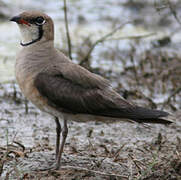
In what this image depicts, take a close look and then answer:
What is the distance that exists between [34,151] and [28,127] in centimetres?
105

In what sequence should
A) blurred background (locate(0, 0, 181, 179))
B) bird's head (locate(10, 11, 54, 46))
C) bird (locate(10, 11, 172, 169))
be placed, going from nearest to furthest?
bird (locate(10, 11, 172, 169))
bird's head (locate(10, 11, 54, 46))
blurred background (locate(0, 0, 181, 179))

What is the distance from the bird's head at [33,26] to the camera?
15.3ft

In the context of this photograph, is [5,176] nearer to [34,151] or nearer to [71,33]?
[34,151]

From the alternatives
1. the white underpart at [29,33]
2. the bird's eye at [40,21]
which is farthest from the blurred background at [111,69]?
the bird's eye at [40,21]

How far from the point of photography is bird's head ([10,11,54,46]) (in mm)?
4648

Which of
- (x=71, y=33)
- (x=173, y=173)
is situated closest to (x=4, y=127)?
(x=173, y=173)

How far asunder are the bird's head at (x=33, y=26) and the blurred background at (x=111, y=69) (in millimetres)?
889

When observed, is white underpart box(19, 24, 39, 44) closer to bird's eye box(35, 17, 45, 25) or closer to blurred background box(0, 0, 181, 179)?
bird's eye box(35, 17, 45, 25)

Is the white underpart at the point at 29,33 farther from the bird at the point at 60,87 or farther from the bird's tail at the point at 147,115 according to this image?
the bird's tail at the point at 147,115

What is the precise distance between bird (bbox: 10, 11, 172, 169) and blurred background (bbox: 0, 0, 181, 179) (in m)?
0.44

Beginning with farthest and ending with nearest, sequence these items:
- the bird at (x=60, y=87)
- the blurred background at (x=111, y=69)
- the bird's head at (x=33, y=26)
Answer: the blurred background at (x=111, y=69), the bird's head at (x=33, y=26), the bird at (x=60, y=87)

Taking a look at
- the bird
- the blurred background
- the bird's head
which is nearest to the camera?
the bird

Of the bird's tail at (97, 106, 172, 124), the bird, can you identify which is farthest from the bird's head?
the bird's tail at (97, 106, 172, 124)

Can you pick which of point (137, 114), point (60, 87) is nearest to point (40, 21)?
point (60, 87)
